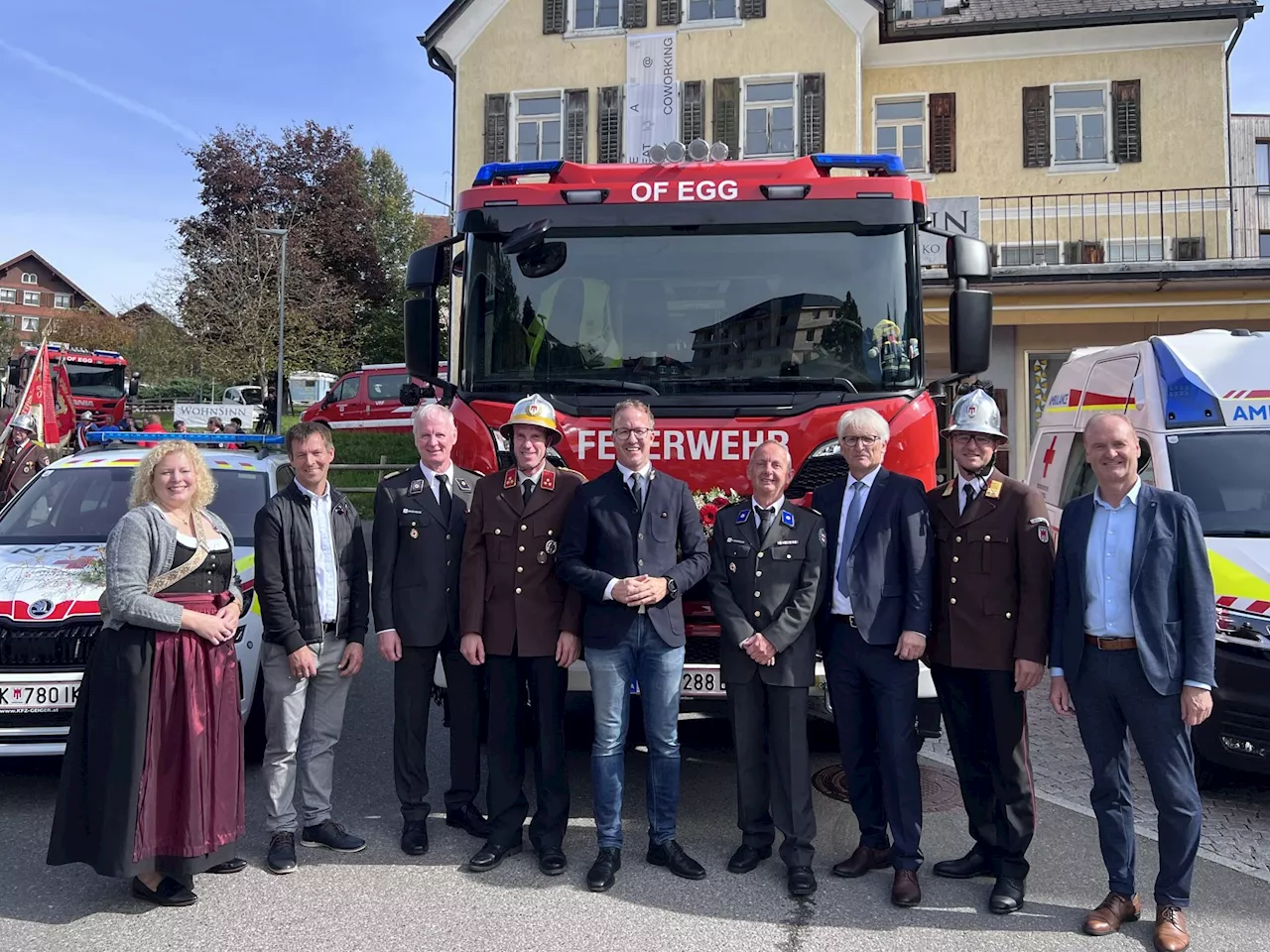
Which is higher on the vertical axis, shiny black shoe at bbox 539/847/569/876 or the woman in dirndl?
the woman in dirndl

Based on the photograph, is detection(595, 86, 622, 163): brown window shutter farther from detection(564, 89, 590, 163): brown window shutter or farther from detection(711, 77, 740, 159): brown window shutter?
detection(711, 77, 740, 159): brown window shutter

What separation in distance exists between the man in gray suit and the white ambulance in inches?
71.3

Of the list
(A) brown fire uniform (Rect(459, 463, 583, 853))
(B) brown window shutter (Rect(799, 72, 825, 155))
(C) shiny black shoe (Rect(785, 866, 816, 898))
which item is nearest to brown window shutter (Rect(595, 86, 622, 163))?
(B) brown window shutter (Rect(799, 72, 825, 155))

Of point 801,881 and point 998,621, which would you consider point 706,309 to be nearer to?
point 998,621

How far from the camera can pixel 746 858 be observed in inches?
170

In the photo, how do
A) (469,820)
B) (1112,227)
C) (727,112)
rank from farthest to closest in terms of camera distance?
1. (727,112)
2. (1112,227)
3. (469,820)

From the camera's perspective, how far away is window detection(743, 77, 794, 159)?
20.4m

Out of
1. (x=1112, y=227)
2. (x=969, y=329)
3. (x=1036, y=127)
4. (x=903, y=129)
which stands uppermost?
(x=903, y=129)

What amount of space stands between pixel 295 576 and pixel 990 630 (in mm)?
2879

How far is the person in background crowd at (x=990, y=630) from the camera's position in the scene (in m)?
4.02

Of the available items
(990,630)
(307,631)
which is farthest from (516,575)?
(990,630)

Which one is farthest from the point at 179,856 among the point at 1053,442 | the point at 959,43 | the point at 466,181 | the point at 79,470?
the point at 959,43

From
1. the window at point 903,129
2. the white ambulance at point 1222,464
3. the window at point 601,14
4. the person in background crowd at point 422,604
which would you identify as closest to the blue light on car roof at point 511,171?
the person in background crowd at point 422,604

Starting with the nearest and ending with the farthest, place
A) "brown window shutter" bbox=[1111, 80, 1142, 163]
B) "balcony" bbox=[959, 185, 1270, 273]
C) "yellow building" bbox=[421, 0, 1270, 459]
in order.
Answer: "balcony" bbox=[959, 185, 1270, 273] < "yellow building" bbox=[421, 0, 1270, 459] < "brown window shutter" bbox=[1111, 80, 1142, 163]
